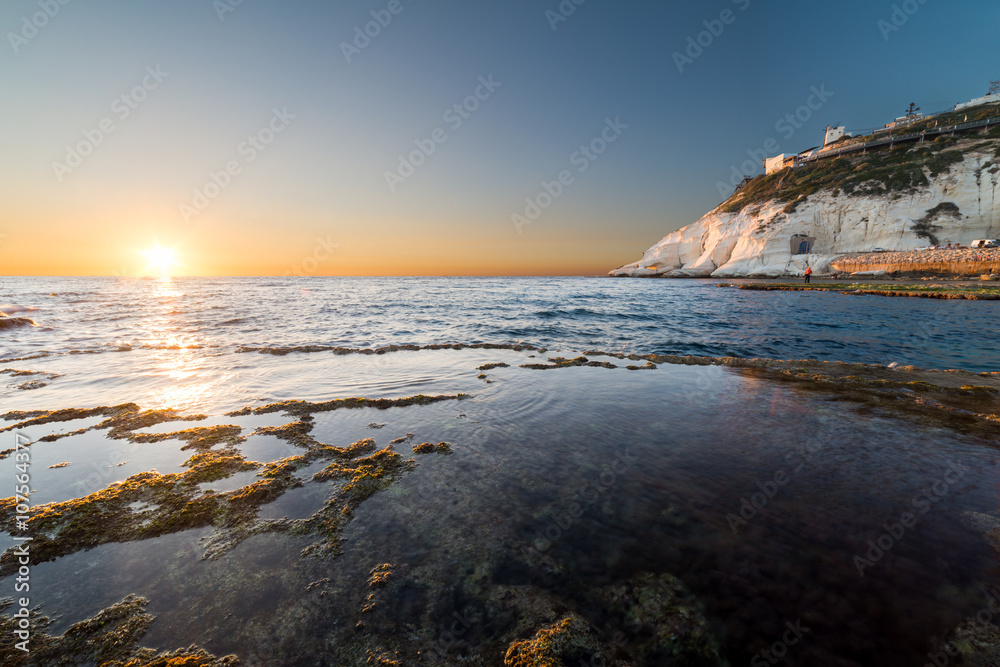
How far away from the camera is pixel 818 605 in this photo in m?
2.83

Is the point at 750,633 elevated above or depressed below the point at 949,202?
below

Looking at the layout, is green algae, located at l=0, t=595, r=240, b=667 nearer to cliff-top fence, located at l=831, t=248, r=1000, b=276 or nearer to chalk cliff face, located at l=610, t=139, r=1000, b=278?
cliff-top fence, located at l=831, t=248, r=1000, b=276

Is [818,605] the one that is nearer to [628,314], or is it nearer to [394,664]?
[394,664]

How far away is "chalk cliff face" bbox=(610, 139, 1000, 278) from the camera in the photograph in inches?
2459

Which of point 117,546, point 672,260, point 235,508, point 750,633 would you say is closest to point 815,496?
point 750,633

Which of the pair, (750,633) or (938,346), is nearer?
(750,633)

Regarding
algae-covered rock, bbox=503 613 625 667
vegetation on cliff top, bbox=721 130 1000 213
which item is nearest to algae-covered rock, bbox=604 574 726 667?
algae-covered rock, bbox=503 613 625 667

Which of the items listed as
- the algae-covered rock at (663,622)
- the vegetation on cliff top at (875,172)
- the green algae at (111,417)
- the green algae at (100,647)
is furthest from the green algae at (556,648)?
the vegetation on cliff top at (875,172)

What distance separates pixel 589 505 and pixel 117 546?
4876 mm

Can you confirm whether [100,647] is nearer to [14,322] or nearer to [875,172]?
[14,322]

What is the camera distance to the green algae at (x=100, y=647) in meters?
2.42

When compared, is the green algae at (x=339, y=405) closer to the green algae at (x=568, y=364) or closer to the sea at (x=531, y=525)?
the sea at (x=531, y=525)

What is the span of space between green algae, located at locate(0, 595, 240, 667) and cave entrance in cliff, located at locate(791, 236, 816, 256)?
10422cm

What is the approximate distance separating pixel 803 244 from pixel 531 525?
10305 cm
